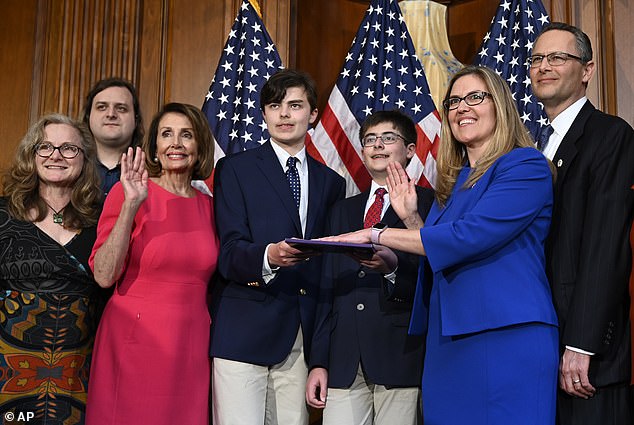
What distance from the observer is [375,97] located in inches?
178

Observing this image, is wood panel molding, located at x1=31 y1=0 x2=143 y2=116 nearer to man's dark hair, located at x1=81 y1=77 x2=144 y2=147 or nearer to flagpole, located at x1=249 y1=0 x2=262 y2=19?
flagpole, located at x1=249 y1=0 x2=262 y2=19

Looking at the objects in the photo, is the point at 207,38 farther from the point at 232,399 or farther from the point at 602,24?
the point at 232,399

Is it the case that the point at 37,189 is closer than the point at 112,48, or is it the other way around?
the point at 37,189

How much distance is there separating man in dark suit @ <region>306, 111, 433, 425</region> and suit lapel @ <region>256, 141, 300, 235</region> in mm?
249

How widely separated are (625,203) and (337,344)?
114cm

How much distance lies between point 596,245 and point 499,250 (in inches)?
Answer: 11.9

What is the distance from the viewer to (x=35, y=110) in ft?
→ 16.0

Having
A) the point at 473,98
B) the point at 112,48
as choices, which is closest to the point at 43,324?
the point at 473,98

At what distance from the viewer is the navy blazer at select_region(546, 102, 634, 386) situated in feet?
7.63

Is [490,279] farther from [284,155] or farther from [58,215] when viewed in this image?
[58,215]

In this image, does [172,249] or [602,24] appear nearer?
[172,249]

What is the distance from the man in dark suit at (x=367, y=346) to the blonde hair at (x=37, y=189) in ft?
3.18

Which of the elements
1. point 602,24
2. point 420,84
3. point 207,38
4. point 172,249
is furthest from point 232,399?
point 602,24


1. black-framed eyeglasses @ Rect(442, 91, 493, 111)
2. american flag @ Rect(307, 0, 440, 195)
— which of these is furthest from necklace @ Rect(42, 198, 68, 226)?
american flag @ Rect(307, 0, 440, 195)
